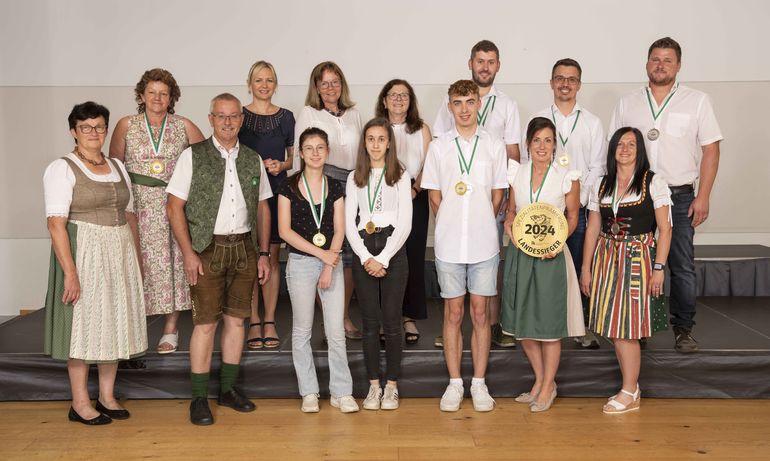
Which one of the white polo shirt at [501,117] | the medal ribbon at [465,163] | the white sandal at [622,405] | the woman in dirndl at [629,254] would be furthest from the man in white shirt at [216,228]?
the white sandal at [622,405]

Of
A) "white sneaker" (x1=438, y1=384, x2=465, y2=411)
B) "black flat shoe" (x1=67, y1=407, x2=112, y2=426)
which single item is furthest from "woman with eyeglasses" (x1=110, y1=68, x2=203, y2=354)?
"white sneaker" (x1=438, y1=384, x2=465, y2=411)

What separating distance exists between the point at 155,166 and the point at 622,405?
2456 mm

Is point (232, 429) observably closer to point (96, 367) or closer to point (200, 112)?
point (96, 367)

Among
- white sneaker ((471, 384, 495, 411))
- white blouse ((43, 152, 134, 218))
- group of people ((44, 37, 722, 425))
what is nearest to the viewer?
white blouse ((43, 152, 134, 218))

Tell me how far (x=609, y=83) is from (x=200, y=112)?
314 cm

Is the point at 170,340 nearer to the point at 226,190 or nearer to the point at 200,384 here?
the point at 200,384

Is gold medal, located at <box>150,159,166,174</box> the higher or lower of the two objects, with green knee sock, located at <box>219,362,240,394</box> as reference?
higher

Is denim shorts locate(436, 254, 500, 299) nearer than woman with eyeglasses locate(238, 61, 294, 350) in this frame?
Yes

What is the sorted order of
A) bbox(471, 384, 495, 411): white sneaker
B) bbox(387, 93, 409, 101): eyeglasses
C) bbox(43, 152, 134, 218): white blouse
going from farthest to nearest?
bbox(387, 93, 409, 101): eyeglasses < bbox(471, 384, 495, 411): white sneaker < bbox(43, 152, 134, 218): white blouse

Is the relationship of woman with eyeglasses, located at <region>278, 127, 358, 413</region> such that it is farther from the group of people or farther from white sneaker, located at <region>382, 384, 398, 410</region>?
white sneaker, located at <region>382, 384, 398, 410</region>

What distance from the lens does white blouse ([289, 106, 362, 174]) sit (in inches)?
147

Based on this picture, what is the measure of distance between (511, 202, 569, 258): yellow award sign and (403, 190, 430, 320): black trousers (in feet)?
1.89

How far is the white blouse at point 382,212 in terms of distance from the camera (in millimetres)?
3375

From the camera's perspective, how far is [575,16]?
559 centimetres
